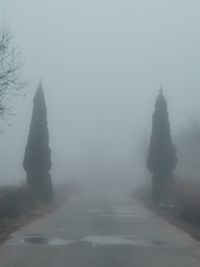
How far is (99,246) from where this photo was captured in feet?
60.9

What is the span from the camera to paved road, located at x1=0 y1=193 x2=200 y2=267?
49.8 ft

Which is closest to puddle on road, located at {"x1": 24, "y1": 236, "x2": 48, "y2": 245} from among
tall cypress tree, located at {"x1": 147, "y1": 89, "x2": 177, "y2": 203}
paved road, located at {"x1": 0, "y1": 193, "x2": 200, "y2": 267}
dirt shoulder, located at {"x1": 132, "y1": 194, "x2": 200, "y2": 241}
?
A: paved road, located at {"x1": 0, "y1": 193, "x2": 200, "y2": 267}

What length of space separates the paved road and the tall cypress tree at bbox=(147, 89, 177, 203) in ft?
65.5

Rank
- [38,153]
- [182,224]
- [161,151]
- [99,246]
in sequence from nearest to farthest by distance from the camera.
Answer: [99,246], [182,224], [38,153], [161,151]

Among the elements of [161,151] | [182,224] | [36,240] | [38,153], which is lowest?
[182,224]

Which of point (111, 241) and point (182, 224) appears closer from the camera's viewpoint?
point (111, 241)

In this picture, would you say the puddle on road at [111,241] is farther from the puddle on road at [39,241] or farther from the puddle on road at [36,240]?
the puddle on road at [36,240]

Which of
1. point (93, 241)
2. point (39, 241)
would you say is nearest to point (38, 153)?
point (39, 241)

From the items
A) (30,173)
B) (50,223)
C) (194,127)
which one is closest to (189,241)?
(50,223)

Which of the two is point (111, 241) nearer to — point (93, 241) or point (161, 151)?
point (93, 241)

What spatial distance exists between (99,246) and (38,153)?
27.5 metres

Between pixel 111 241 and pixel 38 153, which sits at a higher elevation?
pixel 38 153

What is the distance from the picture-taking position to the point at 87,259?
15.6 metres

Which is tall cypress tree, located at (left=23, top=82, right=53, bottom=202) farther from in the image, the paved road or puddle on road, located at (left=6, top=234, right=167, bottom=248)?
puddle on road, located at (left=6, top=234, right=167, bottom=248)
